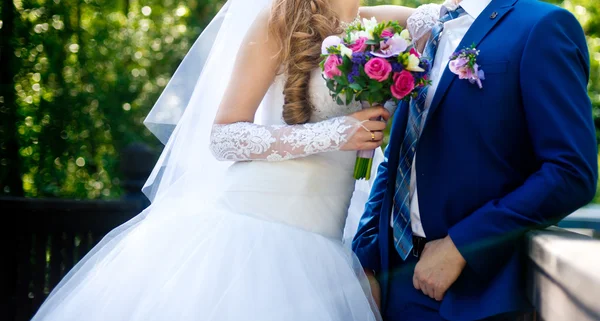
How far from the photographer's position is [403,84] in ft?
7.99

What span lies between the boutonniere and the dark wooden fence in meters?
3.46

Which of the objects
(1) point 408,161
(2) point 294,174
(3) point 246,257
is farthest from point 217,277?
(1) point 408,161

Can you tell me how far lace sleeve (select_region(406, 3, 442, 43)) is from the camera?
114 inches

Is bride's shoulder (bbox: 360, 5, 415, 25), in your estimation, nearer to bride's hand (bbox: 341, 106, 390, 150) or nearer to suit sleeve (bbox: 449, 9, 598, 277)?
bride's hand (bbox: 341, 106, 390, 150)

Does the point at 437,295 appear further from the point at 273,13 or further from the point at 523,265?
the point at 273,13

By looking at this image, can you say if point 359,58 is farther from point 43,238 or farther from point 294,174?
point 43,238

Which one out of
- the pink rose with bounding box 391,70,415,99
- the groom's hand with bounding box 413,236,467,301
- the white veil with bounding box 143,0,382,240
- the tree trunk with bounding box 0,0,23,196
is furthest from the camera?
the tree trunk with bounding box 0,0,23,196

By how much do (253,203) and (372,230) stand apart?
482 millimetres

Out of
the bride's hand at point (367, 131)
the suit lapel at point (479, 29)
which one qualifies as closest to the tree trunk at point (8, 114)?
the bride's hand at point (367, 131)

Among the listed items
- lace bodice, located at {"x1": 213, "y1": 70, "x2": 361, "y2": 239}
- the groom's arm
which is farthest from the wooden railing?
the groom's arm

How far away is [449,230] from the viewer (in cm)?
234

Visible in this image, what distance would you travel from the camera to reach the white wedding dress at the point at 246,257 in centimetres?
247

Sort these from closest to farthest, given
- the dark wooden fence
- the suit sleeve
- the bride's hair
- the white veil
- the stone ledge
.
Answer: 1. the stone ledge
2. the suit sleeve
3. the bride's hair
4. the white veil
5. the dark wooden fence

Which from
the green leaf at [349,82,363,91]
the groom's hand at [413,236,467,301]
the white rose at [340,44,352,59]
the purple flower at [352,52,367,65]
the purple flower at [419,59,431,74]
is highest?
the white rose at [340,44,352,59]
